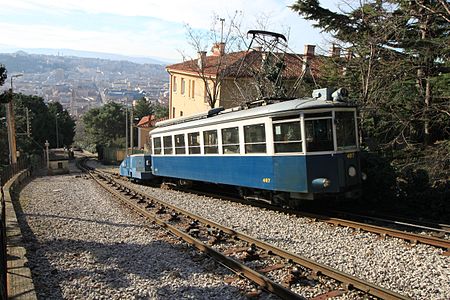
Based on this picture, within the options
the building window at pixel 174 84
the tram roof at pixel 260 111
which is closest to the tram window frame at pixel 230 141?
the tram roof at pixel 260 111

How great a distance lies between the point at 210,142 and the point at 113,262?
6.80 m

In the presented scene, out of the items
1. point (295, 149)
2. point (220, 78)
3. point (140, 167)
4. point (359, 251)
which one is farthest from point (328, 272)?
point (220, 78)

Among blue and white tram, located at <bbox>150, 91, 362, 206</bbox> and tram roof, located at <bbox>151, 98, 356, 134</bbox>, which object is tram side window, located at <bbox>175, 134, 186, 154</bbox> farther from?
blue and white tram, located at <bbox>150, 91, 362, 206</bbox>

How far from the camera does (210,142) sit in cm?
1423

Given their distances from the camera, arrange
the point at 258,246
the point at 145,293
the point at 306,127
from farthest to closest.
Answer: the point at 306,127 → the point at 258,246 → the point at 145,293

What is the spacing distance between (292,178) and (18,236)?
19.7ft

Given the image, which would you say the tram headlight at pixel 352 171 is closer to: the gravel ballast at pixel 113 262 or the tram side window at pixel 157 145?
the gravel ballast at pixel 113 262

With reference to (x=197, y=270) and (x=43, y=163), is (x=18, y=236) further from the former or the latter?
(x=43, y=163)

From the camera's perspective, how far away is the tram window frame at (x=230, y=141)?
12617mm

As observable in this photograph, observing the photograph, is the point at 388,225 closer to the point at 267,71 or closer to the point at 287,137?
the point at 287,137

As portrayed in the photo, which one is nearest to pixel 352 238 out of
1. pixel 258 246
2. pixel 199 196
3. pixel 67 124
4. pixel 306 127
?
pixel 258 246

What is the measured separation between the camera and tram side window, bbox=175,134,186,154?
54.2ft

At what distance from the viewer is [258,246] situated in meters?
8.30

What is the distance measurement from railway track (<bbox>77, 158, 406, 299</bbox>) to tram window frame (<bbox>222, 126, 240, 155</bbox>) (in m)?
2.45
